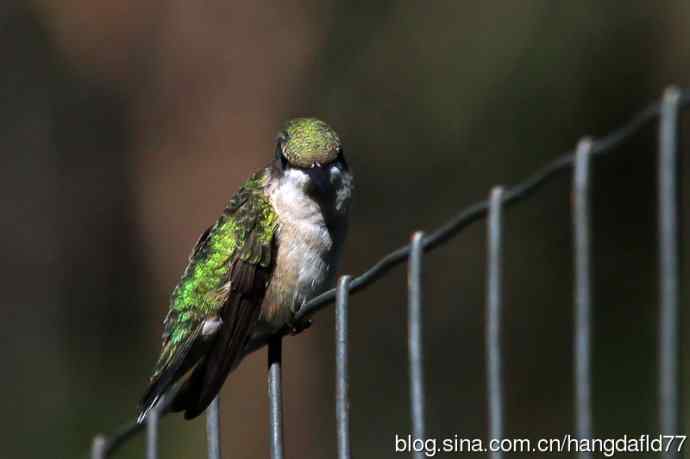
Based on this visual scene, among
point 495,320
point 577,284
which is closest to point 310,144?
point 495,320

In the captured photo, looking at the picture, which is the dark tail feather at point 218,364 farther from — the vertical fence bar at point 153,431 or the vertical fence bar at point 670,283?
the vertical fence bar at point 670,283

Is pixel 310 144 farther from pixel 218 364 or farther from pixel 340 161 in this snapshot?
pixel 218 364

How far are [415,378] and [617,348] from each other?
904 centimetres

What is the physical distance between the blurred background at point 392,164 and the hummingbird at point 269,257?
6352 millimetres

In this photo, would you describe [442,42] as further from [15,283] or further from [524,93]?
[15,283]

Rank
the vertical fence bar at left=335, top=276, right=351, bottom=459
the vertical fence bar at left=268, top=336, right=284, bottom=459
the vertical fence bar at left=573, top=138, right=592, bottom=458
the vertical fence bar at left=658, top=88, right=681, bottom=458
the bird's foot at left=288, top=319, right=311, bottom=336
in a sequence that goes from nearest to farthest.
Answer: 1. the vertical fence bar at left=658, top=88, right=681, bottom=458
2. the vertical fence bar at left=573, top=138, right=592, bottom=458
3. the vertical fence bar at left=335, top=276, right=351, bottom=459
4. the vertical fence bar at left=268, top=336, right=284, bottom=459
5. the bird's foot at left=288, top=319, right=311, bottom=336

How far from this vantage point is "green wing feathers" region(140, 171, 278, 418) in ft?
14.8

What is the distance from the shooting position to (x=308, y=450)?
11453 millimetres

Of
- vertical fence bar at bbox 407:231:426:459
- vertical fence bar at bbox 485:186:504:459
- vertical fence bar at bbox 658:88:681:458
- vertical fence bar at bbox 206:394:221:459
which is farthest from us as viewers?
vertical fence bar at bbox 206:394:221:459

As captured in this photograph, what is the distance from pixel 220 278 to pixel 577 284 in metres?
2.67

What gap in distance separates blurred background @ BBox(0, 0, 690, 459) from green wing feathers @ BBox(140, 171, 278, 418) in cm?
627

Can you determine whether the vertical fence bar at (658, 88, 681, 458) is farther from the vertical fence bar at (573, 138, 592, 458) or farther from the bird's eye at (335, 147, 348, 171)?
the bird's eye at (335, 147, 348, 171)

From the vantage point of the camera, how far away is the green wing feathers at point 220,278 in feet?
14.8

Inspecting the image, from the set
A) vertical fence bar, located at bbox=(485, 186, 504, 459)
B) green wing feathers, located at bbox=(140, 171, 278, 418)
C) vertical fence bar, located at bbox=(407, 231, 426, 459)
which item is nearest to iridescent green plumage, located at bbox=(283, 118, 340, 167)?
green wing feathers, located at bbox=(140, 171, 278, 418)
